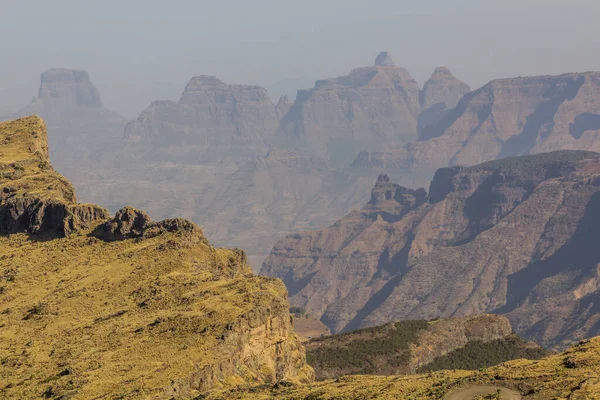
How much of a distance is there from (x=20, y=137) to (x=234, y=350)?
259 feet

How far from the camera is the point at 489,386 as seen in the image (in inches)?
2840

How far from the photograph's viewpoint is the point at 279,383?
82.4 metres

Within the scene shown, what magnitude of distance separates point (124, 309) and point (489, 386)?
141 ft

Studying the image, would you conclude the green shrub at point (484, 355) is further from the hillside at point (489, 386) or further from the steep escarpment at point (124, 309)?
the hillside at point (489, 386)

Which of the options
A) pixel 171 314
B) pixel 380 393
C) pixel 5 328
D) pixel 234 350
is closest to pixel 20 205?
pixel 5 328

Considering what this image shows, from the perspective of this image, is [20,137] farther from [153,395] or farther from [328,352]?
[153,395]

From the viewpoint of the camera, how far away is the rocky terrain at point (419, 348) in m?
156

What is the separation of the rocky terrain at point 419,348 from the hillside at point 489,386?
66.0 m

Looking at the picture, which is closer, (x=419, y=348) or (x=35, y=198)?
(x=35, y=198)

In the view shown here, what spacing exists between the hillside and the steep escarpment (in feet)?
20.1

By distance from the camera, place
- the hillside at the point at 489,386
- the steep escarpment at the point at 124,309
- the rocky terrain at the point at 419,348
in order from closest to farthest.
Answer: the hillside at the point at 489,386 → the steep escarpment at the point at 124,309 → the rocky terrain at the point at 419,348

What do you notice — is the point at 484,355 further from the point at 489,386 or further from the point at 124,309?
the point at 489,386

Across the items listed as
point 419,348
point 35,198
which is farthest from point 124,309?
point 419,348

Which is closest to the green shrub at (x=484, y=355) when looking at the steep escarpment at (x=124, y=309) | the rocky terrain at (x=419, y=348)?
the rocky terrain at (x=419, y=348)
